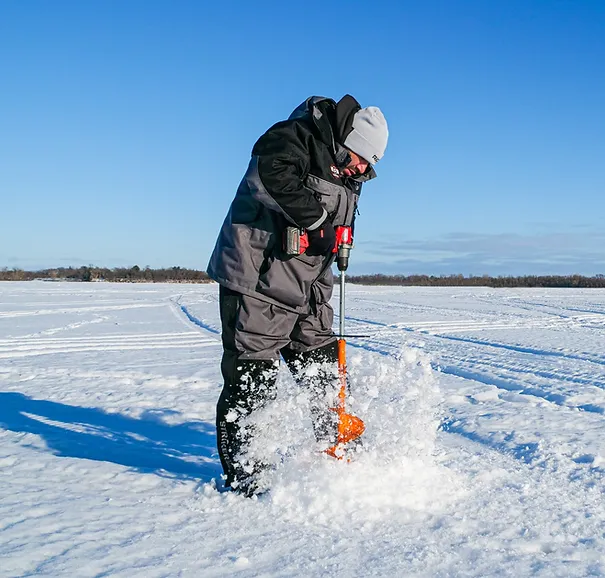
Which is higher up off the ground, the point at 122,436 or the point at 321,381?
the point at 321,381

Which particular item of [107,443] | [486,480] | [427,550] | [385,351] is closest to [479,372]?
[385,351]

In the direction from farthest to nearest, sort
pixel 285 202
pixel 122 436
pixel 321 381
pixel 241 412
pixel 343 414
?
pixel 122 436
pixel 321 381
pixel 343 414
pixel 241 412
pixel 285 202

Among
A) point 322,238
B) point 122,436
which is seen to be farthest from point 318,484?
point 122,436

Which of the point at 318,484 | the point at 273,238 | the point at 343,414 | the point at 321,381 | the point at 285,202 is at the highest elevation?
the point at 285,202

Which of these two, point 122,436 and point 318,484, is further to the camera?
point 122,436

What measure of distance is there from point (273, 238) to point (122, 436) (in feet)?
5.59

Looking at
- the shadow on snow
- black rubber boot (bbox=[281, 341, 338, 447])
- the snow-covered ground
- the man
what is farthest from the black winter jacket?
the shadow on snow

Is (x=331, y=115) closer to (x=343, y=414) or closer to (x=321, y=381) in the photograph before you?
(x=321, y=381)

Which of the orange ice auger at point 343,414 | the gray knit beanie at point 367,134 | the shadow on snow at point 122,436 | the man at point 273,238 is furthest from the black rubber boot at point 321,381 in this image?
the gray knit beanie at point 367,134

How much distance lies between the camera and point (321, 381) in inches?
108

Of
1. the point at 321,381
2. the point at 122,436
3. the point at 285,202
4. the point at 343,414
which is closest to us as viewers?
the point at 285,202

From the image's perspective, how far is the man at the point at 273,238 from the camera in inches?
92.4

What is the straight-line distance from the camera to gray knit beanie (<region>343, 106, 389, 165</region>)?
2.48m

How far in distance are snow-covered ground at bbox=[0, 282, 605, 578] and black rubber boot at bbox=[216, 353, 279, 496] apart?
0.07 m
